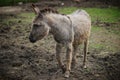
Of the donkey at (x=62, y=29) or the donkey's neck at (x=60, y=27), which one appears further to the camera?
the donkey's neck at (x=60, y=27)

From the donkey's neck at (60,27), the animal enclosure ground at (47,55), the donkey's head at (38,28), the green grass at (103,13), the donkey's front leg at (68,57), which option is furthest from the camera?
the green grass at (103,13)

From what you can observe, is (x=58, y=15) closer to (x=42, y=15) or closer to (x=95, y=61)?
(x=42, y=15)

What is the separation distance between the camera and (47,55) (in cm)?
800

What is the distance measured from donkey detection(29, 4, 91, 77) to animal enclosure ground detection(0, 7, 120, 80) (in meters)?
0.49

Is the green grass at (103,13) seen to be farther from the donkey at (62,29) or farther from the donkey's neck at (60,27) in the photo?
the donkey's neck at (60,27)

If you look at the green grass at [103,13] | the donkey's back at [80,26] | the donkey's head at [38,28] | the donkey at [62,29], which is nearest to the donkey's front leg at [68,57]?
the donkey at [62,29]

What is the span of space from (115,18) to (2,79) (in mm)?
6991

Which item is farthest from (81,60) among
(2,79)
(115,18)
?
(115,18)

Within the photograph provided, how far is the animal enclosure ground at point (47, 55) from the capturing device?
674 cm

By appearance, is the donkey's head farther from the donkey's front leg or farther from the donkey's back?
the donkey's back

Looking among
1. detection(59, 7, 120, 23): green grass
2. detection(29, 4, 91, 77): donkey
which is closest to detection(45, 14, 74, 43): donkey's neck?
detection(29, 4, 91, 77): donkey

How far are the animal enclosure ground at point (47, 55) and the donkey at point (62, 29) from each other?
493 millimetres

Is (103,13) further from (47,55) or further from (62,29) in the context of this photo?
(62,29)

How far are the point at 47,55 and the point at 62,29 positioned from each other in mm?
1940
